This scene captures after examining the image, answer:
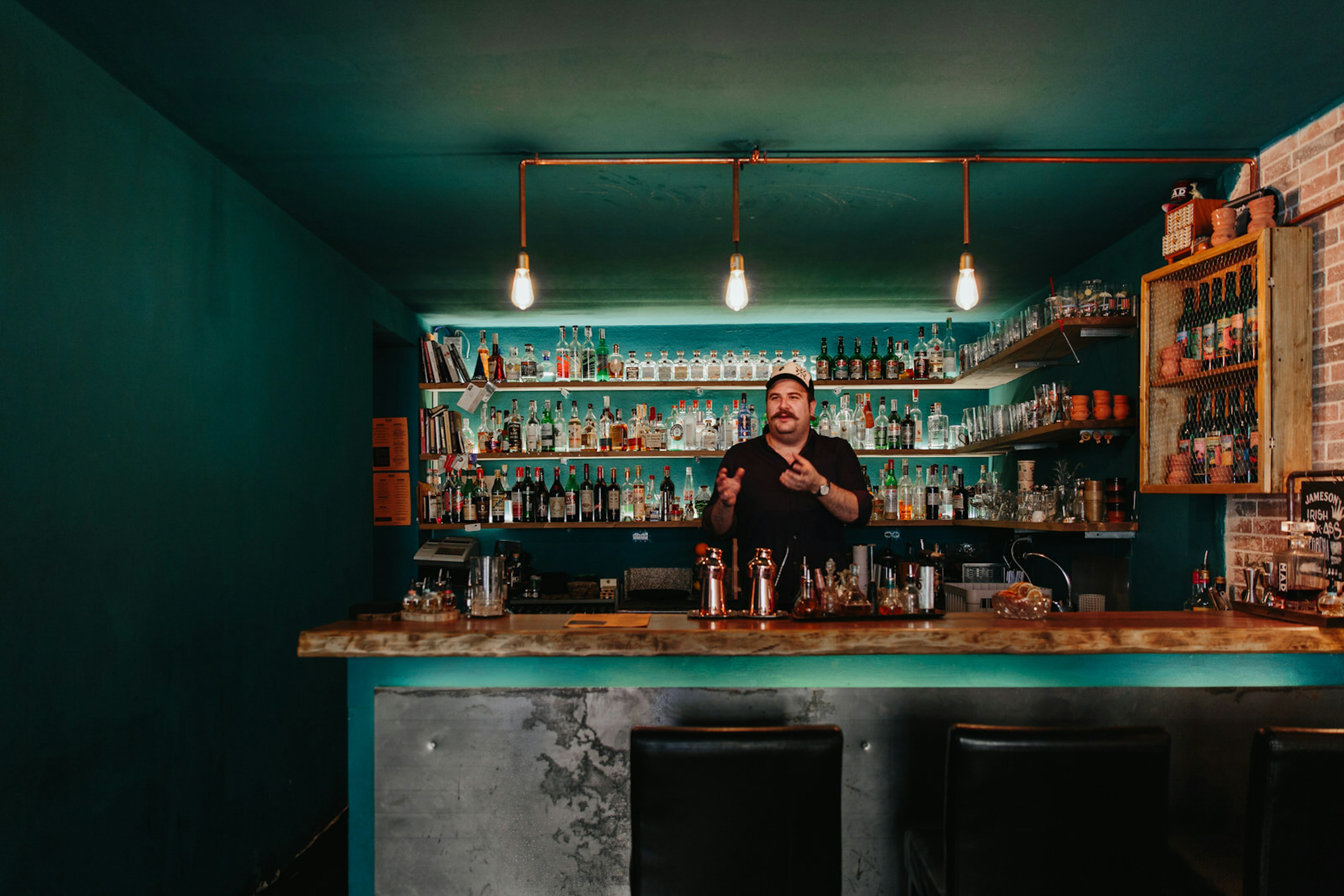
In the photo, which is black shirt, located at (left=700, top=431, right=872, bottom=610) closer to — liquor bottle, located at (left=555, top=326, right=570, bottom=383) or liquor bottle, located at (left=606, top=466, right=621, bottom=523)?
liquor bottle, located at (left=606, top=466, right=621, bottom=523)

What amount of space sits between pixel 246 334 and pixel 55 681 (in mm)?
1578

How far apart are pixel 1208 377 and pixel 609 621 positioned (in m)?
2.46

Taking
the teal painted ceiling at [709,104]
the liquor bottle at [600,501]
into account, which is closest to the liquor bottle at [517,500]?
the liquor bottle at [600,501]

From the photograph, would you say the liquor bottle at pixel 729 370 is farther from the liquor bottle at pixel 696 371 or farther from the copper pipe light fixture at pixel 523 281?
the copper pipe light fixture at pixel 523 281

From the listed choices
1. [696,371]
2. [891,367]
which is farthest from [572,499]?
[891,367]

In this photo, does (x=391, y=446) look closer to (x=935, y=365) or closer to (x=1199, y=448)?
(x=935, y=365)

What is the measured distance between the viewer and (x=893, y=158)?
293 centimetres

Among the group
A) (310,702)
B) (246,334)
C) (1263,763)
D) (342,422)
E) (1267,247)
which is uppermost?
(1267,247)

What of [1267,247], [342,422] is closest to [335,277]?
[342,422]

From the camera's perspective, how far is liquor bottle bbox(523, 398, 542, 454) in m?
5.53

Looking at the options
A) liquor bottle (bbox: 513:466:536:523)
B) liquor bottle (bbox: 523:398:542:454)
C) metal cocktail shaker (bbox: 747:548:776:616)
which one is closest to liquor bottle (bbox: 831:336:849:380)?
liquor bottle (bbox: 523:398:542:454)

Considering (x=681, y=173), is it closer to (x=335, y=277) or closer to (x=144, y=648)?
(x=335, y=277)

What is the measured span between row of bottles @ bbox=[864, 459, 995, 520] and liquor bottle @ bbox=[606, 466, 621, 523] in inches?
70.9

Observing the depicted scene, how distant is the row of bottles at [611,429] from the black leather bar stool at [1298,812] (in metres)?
4.14
